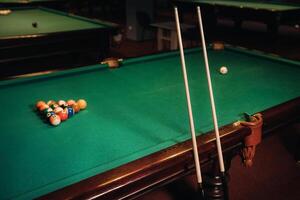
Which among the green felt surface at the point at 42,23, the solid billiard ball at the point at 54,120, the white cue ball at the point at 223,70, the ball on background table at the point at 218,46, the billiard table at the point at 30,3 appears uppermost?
the billiard table at the point at 30,3

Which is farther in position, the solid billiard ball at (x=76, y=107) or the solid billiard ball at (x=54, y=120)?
the solid billiard ball at (x=76, y=107)

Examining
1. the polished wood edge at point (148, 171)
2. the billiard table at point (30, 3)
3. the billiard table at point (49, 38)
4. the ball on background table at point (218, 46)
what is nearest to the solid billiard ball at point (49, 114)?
the polished wood edge at point (148, 171)

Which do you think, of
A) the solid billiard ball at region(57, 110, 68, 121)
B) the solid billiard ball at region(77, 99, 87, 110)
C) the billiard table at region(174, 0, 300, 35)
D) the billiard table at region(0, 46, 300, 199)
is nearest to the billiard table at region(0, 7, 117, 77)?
the billiard table at region(0, 46, 300, 199)

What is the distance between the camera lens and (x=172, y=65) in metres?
2.30

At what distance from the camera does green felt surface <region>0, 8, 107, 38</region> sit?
2887 millimetres

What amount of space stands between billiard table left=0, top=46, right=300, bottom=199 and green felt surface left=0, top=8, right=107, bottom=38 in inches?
41.2

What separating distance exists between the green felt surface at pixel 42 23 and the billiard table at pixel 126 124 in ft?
3.43

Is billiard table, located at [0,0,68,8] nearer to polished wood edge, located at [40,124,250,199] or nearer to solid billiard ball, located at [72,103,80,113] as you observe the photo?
solid billiard ball, located at [72,103,80,113]

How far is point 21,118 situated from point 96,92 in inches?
18.3

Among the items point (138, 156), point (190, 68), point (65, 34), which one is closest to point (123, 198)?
point (138, 156)

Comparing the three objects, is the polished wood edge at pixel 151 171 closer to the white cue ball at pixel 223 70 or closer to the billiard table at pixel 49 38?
the white cue ball at pixel 223 70

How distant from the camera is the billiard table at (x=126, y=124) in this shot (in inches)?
40.9

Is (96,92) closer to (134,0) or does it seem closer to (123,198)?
(123,198)

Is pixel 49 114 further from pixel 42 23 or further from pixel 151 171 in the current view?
pixel 42 23
